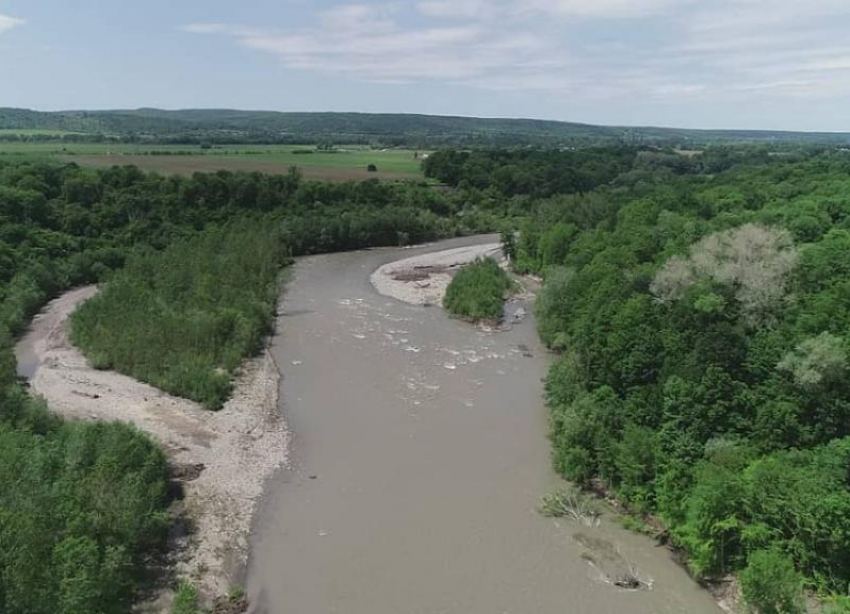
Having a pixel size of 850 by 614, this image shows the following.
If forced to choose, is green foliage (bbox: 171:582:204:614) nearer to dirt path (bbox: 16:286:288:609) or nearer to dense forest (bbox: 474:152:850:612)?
dirt path (bbox: 16:286:288:609)

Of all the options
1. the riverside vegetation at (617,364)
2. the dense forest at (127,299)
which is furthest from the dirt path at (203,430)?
the riverside vegetation at (617,364)

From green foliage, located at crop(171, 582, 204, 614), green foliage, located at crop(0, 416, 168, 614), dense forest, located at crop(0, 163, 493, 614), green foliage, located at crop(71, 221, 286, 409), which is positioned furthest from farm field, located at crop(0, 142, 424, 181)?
green foliage, located at crop(171, 582, 204, 614)

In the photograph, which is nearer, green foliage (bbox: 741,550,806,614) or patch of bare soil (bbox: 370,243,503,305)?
green foliage (bbox: 741,550,806,614)

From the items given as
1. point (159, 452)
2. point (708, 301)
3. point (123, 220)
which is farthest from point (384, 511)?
point (123, 220)

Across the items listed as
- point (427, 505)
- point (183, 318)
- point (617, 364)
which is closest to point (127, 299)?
point (183, 318)

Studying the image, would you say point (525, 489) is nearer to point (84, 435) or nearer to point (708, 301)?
point (708, 301)
